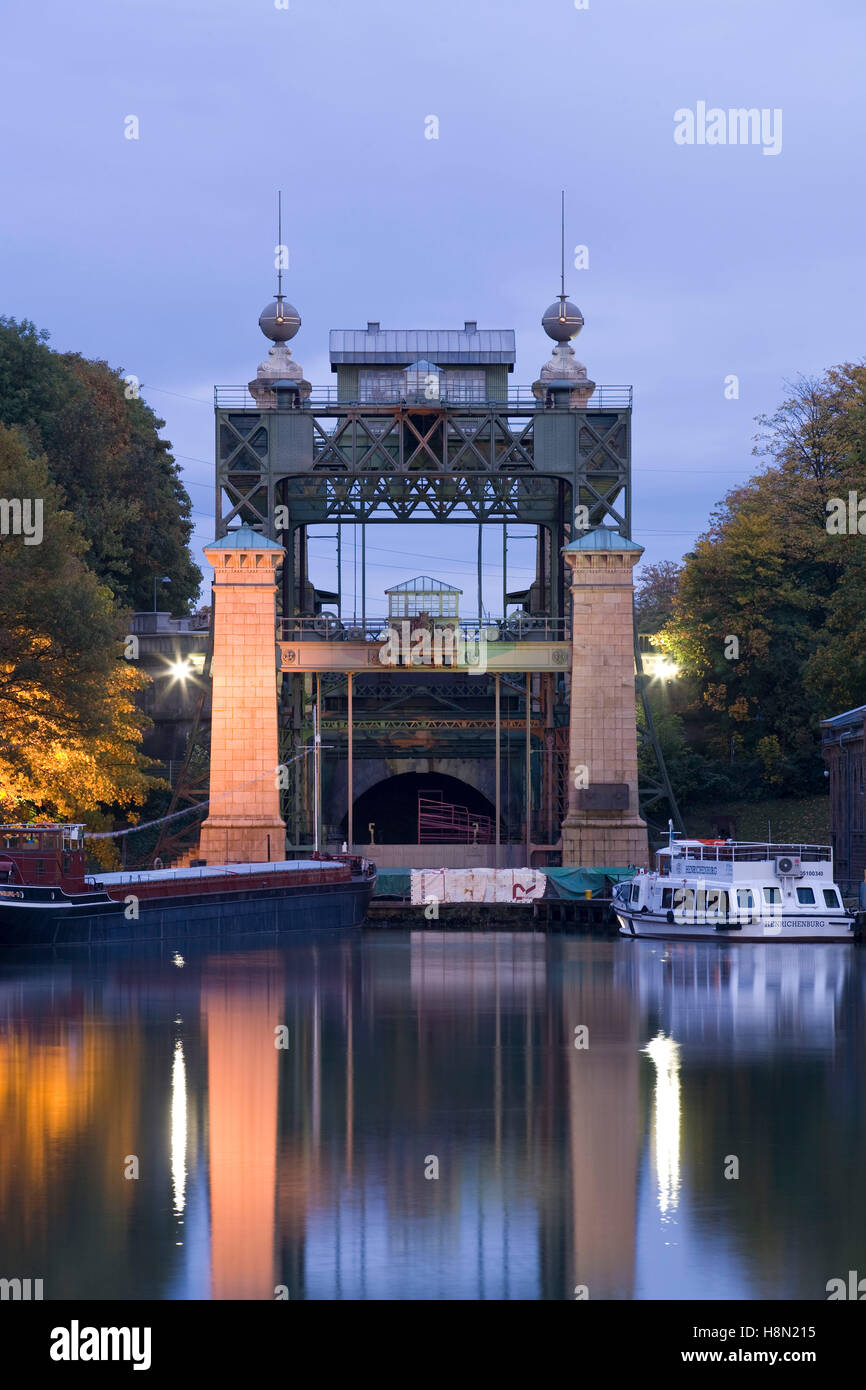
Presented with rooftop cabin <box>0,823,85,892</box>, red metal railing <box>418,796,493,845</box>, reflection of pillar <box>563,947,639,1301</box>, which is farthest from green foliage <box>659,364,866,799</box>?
reflection of pillar <box>563,947,639,1301</box>

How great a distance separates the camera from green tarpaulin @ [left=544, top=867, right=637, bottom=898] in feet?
210

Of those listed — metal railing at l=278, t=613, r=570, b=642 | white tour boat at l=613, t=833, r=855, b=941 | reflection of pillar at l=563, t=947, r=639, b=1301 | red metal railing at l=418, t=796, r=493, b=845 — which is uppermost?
metal railing at l=278, t=613, r=570, b=642

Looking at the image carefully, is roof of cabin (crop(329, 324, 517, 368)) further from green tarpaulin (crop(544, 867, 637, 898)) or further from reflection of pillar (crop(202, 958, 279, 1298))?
reflection of pillar (crop(202, 958, 279, 1298))

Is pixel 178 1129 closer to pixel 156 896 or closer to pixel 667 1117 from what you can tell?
pixel 667 1117

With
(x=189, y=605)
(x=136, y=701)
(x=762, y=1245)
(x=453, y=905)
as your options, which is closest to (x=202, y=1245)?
(x=762, y=1245)

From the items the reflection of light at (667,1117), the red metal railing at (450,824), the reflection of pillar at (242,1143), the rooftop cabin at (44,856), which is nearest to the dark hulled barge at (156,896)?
the rooftop cabin at (44,856)

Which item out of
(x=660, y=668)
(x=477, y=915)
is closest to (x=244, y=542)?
(x=477, y=915)

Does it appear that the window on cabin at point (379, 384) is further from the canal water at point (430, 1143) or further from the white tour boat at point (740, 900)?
the canal water at point (430, 1143)

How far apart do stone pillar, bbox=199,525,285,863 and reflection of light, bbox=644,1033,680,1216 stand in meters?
37.0

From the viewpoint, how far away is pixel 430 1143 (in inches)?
750

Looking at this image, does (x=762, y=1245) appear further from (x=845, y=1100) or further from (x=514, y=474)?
(x=514, y=474)

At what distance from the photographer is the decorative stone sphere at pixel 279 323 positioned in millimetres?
74875

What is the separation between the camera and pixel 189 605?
98.2 meters

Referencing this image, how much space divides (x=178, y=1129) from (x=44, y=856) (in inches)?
1096
